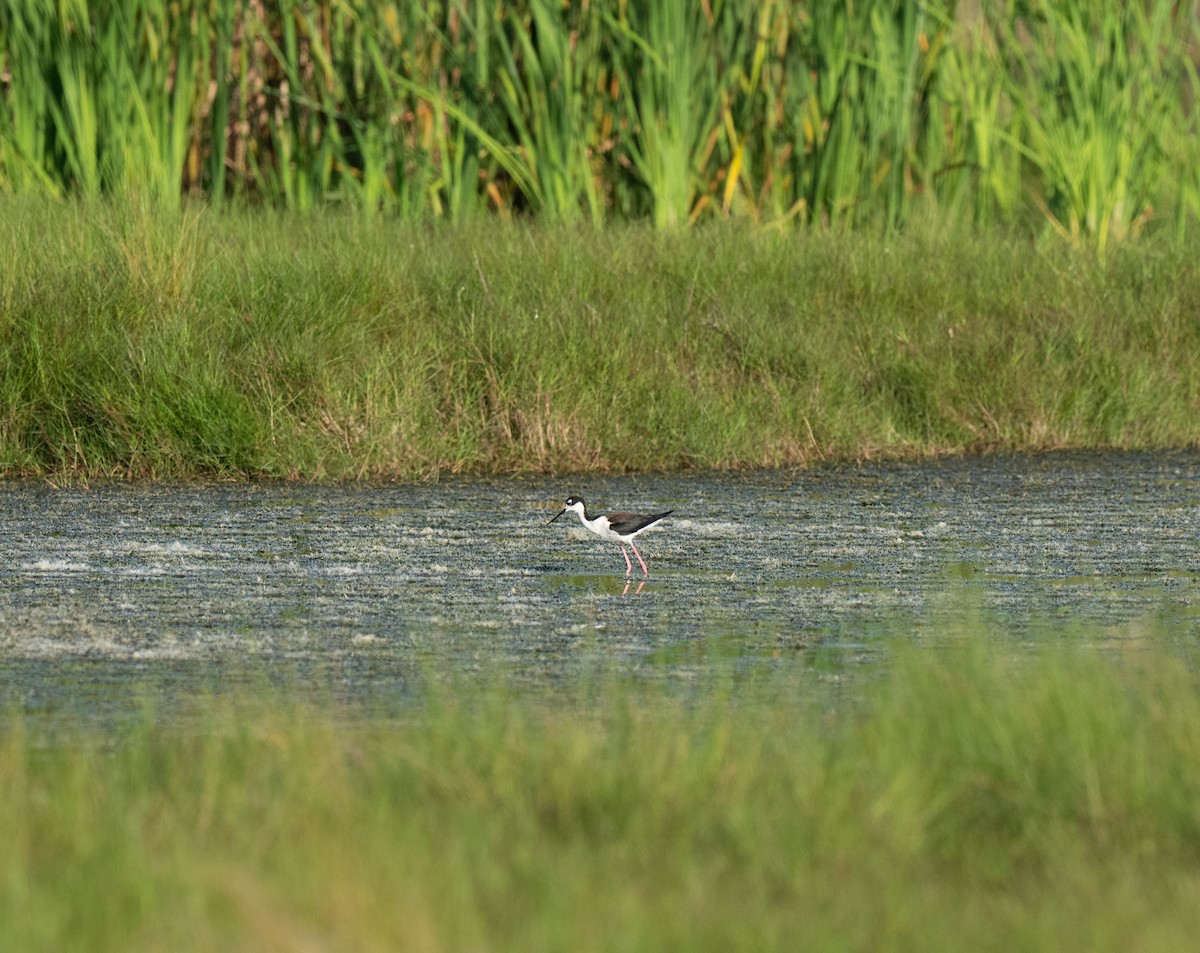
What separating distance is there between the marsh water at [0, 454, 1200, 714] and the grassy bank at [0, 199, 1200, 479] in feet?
0.91

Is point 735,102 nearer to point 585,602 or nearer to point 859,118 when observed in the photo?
point 859,118

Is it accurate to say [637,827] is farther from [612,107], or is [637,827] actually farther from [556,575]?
[612,107]

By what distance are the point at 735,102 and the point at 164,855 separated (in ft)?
31.3

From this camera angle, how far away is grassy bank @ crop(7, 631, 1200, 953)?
10.9 ft

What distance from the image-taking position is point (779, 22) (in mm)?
12508

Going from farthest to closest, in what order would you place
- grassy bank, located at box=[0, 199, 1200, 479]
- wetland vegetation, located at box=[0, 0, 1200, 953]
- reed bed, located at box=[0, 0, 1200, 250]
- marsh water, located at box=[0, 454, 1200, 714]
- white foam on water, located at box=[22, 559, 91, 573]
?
reed bed, located at box=[0, 0, 1200, 250] < grassy bank, located at box=[0, 199, 1200, 479] < white foam on water, located at box=[22, 559, 91, 573] < marsh water, located at box=[0, 454, 1200, 714] < wetland vegetation, located at box=[0, 0, 1200, 953]

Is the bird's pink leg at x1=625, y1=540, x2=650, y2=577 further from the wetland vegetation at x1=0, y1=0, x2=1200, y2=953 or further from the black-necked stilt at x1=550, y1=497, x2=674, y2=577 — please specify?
the wetland vegetation at x1=0, y1=0, x2=1200, y2=953

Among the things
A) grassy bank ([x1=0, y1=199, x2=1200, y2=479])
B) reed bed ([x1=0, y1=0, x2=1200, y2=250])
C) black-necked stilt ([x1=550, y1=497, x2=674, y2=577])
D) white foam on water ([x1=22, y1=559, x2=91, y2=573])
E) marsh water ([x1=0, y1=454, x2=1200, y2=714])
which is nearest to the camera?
marsh water ([x1=0, y1=454, x2=1200, y2=714])

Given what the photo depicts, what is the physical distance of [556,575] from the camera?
7.08m

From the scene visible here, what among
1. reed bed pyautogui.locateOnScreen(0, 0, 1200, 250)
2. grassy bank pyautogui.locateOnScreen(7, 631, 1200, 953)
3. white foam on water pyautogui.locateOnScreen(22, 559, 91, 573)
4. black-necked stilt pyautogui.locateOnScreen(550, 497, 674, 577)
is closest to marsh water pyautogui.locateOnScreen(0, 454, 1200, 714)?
white foam on water pyautogui.locateOnScreen(22, 559, 91, 573)

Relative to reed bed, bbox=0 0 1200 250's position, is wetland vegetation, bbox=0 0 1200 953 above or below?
below

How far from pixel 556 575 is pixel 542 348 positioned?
106 inches

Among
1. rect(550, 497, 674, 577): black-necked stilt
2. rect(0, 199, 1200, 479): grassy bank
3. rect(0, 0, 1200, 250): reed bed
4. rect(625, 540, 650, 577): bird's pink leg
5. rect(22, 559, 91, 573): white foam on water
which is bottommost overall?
rect(625, 540, 650, 577): bird's pink leg

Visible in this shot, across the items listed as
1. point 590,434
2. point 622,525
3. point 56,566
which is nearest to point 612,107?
point 590,434
